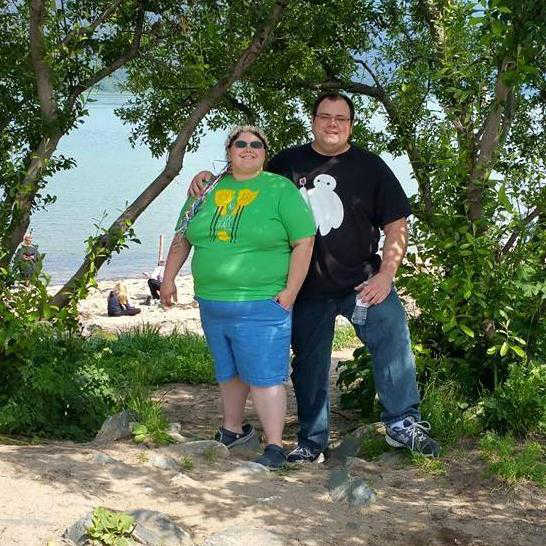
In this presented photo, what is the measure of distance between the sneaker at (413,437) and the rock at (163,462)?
1.30 meters

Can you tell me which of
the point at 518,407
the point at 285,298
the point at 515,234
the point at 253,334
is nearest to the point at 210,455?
the point at 253,334

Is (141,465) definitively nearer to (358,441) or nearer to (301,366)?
(301,366)

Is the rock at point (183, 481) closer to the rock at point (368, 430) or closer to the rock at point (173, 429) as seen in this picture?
the rock at point (173, 429)

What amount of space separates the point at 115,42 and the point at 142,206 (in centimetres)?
211

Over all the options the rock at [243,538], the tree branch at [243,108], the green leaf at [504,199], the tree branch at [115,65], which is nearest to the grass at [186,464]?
the rock at [243,538]

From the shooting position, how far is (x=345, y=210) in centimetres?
480

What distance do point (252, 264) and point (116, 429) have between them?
1.45 m

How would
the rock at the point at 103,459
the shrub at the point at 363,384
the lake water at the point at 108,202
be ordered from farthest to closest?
1. the lake water at the point at 108,202
2. the shrub at the point at 363,384
3. the rock at the point at 103,459

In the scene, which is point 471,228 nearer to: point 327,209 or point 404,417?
point 327,209

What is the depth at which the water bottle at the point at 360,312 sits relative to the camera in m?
4.81

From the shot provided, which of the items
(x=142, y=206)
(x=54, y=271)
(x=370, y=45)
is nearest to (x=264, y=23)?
(x=142, y=206)

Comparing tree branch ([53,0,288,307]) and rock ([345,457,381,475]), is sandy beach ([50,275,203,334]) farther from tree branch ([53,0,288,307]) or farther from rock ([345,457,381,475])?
rock ([345,457,381,475])

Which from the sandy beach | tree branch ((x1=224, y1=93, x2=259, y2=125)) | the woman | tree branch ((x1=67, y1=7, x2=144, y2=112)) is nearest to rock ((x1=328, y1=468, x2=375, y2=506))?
the woman

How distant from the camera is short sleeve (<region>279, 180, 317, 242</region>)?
4.58m
